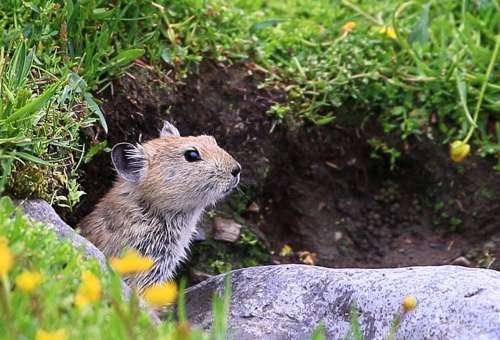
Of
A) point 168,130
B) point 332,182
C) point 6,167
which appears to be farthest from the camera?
point 332,182

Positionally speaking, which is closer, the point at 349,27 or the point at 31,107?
the point at 31,107

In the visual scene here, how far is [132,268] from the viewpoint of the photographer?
3.09 metres

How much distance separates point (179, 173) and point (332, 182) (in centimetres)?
191

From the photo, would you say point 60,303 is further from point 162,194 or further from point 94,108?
point 162,194

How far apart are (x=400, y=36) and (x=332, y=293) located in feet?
9.20

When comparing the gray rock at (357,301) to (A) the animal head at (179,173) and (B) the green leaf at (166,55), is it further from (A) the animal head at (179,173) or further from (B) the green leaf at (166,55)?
(B) the green leaf at (166,55)

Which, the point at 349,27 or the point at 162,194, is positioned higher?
the point at 349,27

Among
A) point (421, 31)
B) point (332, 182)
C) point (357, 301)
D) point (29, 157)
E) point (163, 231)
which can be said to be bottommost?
point (332, 182)

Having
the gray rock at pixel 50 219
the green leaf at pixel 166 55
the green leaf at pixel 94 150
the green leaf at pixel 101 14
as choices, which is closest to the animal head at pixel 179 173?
the green leaf at pixel 94 150

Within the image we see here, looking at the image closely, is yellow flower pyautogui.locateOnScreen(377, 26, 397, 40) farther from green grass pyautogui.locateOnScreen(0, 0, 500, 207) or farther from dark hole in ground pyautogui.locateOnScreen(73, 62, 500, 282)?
dark hole in ground pyautogui.locateOnScreen(73, 62, 500, 282)

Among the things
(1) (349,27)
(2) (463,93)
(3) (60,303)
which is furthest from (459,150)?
(3) (60,303)

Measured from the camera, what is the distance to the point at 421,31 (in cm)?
740

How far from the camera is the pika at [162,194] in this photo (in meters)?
6.16

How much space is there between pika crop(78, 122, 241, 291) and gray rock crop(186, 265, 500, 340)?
541mm
